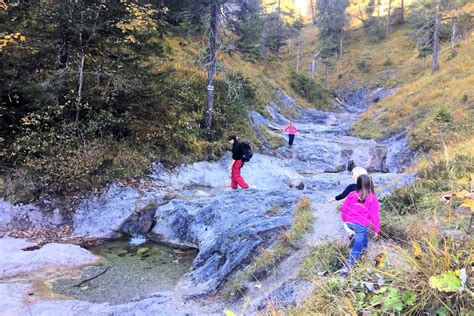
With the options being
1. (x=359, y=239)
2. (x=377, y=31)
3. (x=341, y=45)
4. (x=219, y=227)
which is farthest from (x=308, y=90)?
(x=359, y=239)

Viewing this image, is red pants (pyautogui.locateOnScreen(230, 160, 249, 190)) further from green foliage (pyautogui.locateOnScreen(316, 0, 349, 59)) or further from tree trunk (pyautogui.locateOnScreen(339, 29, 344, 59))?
tree trunk (pyautogui.locateOnScreen(339, 29, 344, 59))

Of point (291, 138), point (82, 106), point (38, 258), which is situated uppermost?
point (82, 106)

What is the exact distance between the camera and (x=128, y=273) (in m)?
→ 9.34

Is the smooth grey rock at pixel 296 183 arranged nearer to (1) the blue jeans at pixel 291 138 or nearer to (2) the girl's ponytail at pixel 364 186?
(1) the blue jeans at pixel 291 138

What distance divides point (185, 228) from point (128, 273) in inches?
104

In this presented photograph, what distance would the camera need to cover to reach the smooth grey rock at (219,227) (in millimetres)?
8469

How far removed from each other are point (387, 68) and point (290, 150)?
46423 mm

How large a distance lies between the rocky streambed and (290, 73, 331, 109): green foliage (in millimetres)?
29011

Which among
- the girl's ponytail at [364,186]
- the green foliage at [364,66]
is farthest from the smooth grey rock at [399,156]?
the green foliage at [364,66]

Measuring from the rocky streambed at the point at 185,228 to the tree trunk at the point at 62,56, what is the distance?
4051 millimetres

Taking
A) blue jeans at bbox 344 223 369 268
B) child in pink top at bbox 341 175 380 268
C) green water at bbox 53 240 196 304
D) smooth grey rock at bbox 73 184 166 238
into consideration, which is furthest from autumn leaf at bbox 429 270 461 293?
smooth grey rock at bbox 73 184 166 238

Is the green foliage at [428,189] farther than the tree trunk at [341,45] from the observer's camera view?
No

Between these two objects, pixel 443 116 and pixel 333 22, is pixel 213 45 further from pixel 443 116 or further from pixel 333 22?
pixel 333 22

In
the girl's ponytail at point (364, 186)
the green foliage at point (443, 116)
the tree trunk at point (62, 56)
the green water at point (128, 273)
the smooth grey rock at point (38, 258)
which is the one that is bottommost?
the green water at point (128, 273)
